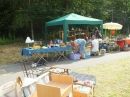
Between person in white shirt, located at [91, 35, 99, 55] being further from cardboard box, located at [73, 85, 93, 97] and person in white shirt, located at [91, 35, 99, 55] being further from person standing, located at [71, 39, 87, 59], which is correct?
cardboard box, located at [73, 85, 93, 97]

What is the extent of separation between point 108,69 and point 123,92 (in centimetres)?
201

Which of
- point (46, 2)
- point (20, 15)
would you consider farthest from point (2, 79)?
point (46, 2)

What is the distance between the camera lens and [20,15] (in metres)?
17.0

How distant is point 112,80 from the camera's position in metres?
4.62

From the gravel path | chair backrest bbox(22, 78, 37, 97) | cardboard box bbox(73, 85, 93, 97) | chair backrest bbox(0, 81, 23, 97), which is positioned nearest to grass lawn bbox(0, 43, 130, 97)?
cardboard box bbox(73, 85, 93, 97)

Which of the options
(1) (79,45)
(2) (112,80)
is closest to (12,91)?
(2) (112,80)

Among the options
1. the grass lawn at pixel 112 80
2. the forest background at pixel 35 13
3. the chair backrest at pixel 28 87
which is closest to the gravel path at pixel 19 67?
the grass lawn at pixel 112 80

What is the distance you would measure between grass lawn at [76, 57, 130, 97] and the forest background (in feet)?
35.9

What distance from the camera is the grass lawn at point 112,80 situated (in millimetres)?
3791

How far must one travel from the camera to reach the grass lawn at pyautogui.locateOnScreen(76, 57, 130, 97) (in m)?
3.79

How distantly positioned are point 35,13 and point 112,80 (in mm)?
12763

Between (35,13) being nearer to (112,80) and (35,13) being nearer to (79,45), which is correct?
(79,45)

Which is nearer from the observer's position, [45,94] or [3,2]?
[45,94]

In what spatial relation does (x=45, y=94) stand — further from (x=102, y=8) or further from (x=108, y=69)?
(x=102, y=8)
